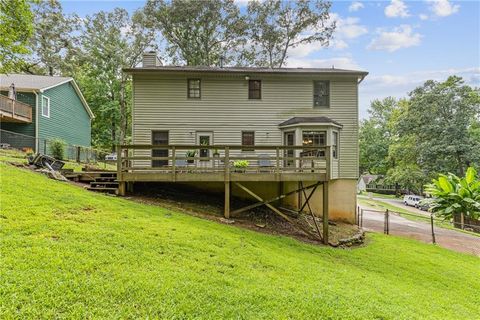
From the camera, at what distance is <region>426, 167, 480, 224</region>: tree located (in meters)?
14.4

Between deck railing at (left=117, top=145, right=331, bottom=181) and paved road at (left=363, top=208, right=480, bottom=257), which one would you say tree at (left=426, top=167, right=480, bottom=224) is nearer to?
paved road at (left=363, top=208, right=480, bottom=257)

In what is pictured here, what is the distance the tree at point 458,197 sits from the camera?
1438cm

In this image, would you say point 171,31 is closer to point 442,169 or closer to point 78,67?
point 78,67

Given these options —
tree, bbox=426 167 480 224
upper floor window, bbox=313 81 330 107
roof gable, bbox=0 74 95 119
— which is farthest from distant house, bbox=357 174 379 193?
roof gable, bbox=0 74 95 119

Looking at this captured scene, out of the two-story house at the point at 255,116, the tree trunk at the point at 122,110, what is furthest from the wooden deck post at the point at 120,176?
the tree trunk at the point at 122,110

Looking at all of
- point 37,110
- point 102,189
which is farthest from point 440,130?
point 37,110

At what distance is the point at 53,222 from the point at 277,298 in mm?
4300

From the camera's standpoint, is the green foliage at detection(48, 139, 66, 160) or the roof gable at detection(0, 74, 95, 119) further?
the roof gable at detection(0, 74, 95, 119)

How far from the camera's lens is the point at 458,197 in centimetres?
1472

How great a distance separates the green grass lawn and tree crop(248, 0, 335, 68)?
21406 millimetres

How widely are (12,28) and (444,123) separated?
111ft

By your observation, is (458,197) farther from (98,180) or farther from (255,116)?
(98,180)

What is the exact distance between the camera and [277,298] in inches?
148

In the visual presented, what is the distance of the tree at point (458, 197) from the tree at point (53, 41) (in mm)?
34261
